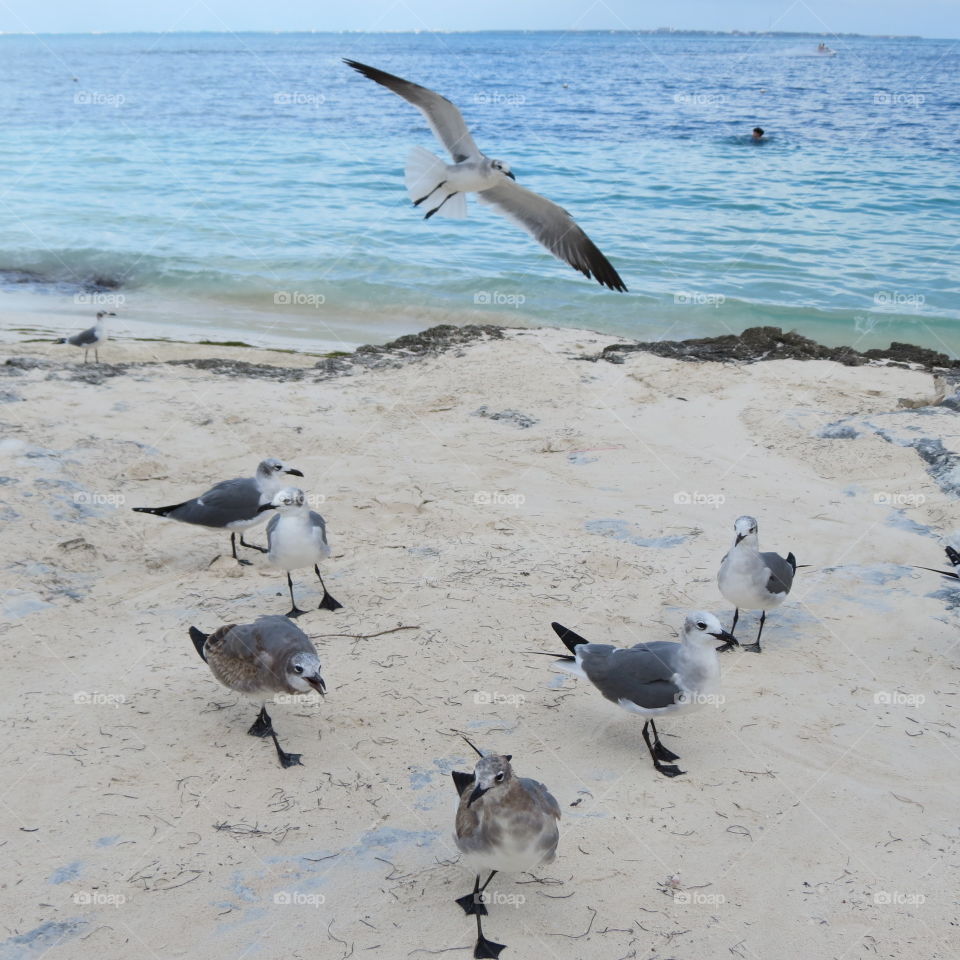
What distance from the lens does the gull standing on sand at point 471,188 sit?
7.02m

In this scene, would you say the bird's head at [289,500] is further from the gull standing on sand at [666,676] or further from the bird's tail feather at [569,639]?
the gull standing on sand at [666,676]

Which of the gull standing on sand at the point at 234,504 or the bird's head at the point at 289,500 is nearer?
the bird's head at the point at 289,500

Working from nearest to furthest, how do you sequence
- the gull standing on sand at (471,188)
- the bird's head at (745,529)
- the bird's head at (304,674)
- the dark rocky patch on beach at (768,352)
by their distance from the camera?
the bird's head at (304,674), the bird's head at (745,529), the gull standing on sand at (471,188), the dark rocky patch on beach at (768,352)

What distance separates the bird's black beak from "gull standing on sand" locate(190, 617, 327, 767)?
0.85m

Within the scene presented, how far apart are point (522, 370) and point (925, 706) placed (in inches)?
201

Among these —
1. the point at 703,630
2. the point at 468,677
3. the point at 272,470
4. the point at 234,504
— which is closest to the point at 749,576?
the point at 703,630

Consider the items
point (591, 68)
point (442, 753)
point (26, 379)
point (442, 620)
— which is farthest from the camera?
point (591, 68)

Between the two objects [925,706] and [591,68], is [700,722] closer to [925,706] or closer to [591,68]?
[925,706]

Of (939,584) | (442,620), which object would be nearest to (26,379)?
(442,620)

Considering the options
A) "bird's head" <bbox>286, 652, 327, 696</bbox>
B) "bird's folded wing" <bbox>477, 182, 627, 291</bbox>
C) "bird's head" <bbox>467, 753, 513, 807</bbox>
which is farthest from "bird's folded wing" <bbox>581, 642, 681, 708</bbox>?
"bird's folded wing" <bbox>477, 182, 627, 291</bbox>

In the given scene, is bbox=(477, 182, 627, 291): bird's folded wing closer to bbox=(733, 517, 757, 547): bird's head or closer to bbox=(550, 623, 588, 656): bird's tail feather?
bbox=(733, 517, 757, 547): bird's head

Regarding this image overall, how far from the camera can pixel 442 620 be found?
4828 millimetres

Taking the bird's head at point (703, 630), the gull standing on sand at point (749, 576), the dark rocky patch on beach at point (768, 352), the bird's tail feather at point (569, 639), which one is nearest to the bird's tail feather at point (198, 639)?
the bird's tail feather at point (569, 639)

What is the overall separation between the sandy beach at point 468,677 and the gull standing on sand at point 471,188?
127 cm
